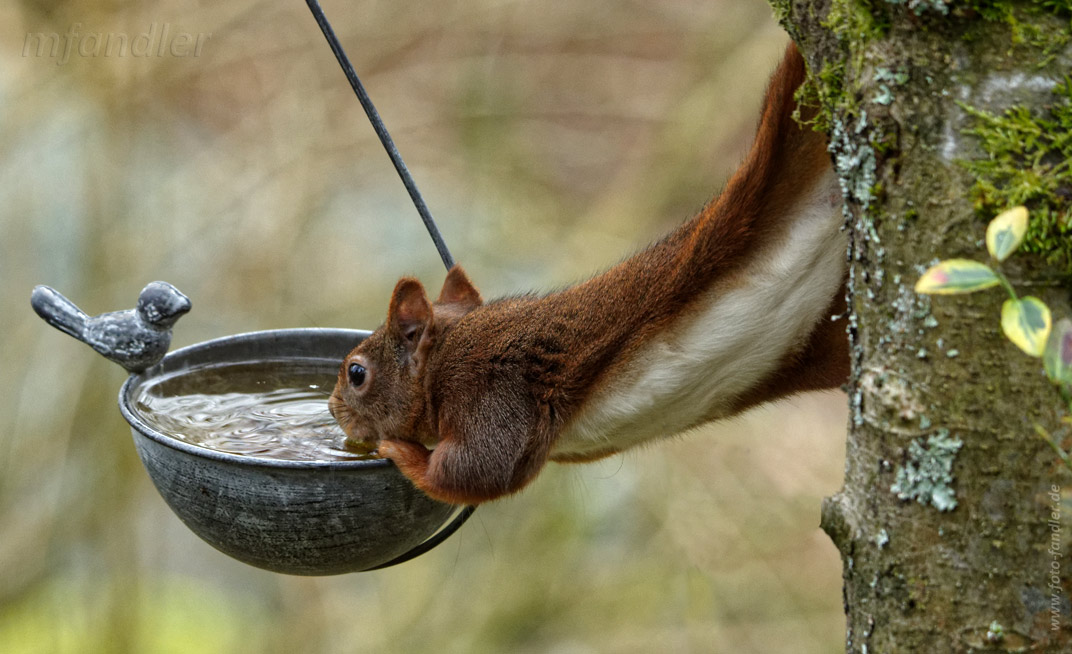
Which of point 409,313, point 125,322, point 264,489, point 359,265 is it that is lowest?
point 359,265

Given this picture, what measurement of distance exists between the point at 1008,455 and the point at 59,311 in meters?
1.61

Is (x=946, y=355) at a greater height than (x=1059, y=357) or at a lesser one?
lesser

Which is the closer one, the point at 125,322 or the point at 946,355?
the point at 946,355

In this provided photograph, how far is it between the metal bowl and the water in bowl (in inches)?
6.9

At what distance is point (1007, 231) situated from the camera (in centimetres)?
88

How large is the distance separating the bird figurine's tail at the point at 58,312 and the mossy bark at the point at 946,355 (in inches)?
55.5

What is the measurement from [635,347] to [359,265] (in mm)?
3031

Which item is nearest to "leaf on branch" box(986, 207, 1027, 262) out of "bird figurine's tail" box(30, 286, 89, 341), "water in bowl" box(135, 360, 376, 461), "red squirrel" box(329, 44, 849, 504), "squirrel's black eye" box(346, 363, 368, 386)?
"red squirrel" box(329, 44, 849, 504)

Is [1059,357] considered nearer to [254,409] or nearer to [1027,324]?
[1027,324]

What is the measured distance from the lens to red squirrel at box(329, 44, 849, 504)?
5.33 ft

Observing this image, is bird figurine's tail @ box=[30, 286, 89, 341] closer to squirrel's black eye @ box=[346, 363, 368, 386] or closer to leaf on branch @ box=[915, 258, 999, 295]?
squirrel's black eye @ box=[346, 363, 368, 386]

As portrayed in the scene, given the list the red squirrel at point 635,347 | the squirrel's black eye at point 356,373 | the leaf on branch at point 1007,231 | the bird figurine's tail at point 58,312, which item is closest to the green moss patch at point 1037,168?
the leaf on branch at point 1007,231

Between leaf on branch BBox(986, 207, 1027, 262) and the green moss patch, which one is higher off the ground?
leaf on branch BBox(986, 207, 1027, 262)

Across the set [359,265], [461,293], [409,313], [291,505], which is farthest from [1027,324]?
[359,265]
